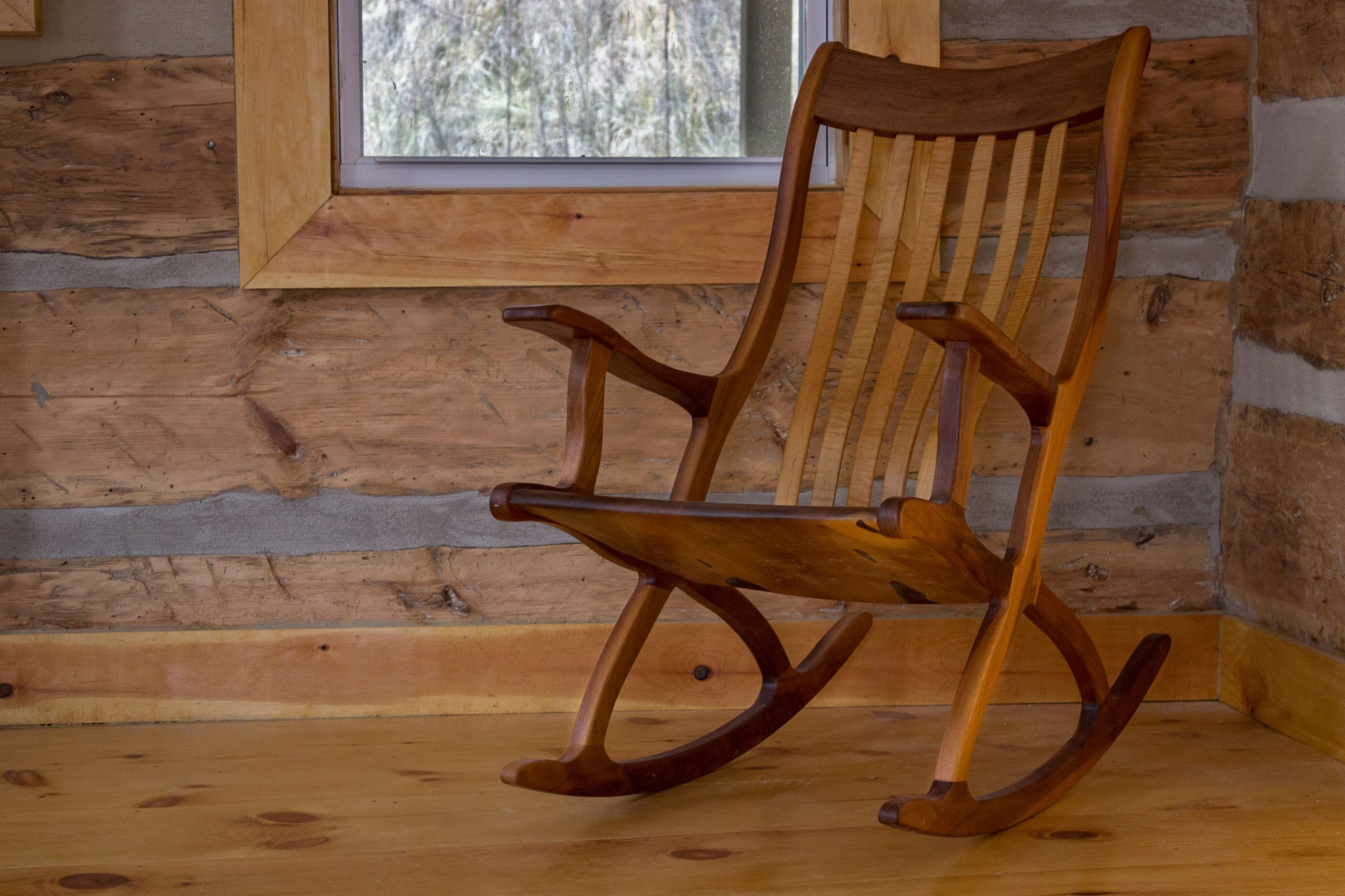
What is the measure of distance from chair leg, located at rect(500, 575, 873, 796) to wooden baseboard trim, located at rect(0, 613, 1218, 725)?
205 mm

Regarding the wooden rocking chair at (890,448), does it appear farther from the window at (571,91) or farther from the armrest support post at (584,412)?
the window at (571,91)

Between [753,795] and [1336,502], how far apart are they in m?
0.85

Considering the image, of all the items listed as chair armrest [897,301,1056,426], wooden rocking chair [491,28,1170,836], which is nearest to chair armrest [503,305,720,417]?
wooden rocking chair [491,28,1170,836]

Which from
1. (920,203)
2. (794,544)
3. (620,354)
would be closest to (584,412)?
(620,354)

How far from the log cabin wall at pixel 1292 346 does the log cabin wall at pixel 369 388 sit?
0.07 feet

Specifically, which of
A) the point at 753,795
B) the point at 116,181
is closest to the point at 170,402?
the point at 116,181

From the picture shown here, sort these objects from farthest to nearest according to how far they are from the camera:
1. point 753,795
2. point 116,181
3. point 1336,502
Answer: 1. point 116,181
2. point 1336,502
3. point 753,795

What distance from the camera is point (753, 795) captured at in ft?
4.30

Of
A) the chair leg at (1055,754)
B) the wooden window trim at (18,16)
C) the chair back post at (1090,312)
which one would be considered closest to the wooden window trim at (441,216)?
the wooden window trim at (18,16)

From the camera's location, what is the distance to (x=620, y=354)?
117cm

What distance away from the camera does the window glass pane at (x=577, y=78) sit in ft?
5.45

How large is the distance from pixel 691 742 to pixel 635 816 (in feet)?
0.56

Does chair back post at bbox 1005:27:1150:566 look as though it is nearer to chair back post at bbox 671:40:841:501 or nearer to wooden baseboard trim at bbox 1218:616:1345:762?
chair back post at bbox 671:40:841:501

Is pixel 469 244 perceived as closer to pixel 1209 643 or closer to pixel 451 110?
pixel 451 110
